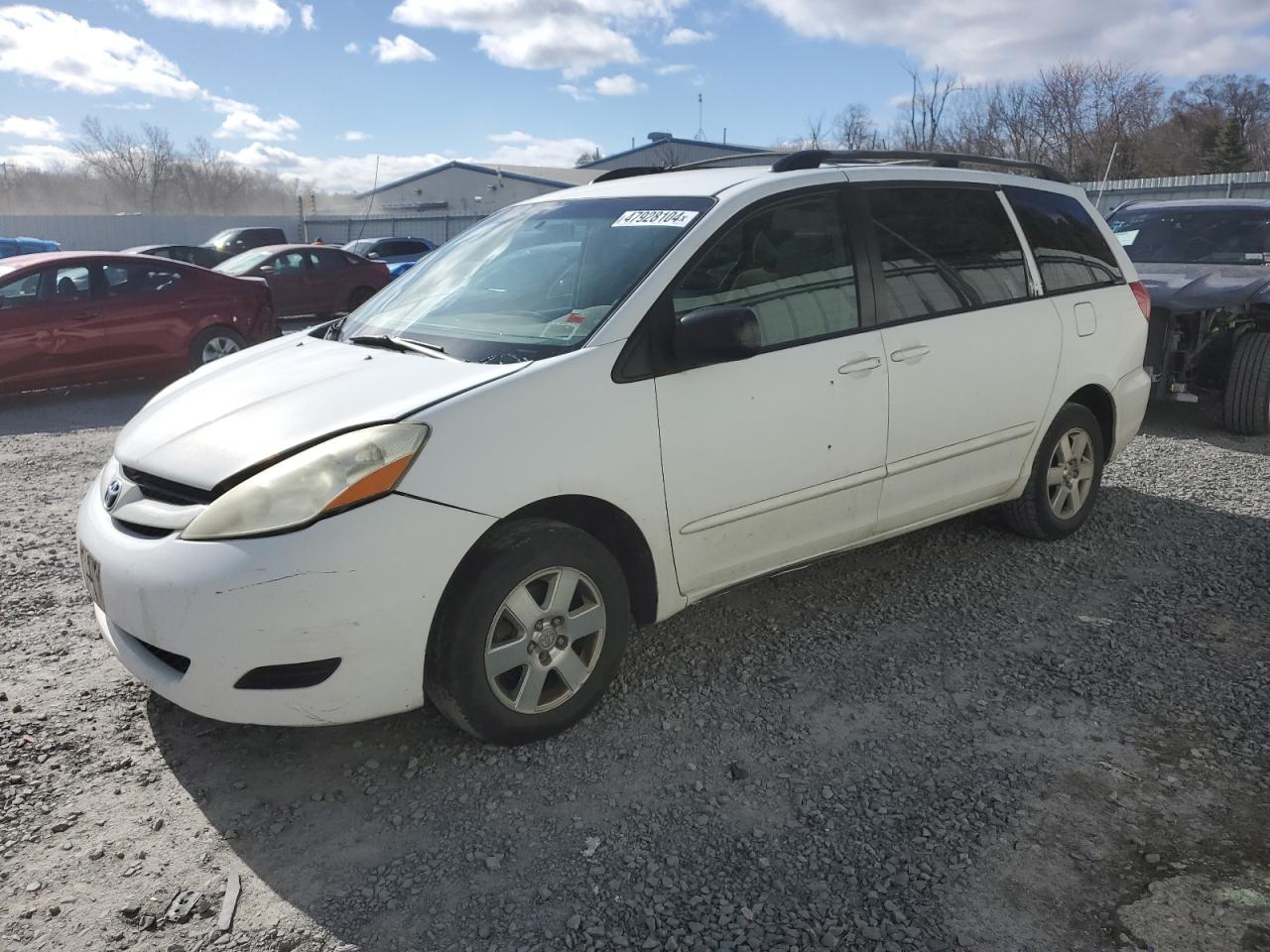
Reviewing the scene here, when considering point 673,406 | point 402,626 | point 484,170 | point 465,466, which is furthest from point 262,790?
point 484,170

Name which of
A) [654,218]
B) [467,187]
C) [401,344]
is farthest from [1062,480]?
[467,187]

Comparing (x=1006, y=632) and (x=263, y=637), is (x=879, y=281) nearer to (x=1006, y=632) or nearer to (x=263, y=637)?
(x=1006, y=632)

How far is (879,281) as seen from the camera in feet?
12.4

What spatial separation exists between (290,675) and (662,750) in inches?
45.8

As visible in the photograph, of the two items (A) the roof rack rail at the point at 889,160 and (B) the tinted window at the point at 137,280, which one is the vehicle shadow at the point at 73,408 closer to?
(B) the tinted window at the point at 137,280

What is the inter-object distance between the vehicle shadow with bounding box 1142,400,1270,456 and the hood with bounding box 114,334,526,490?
20.5 ft

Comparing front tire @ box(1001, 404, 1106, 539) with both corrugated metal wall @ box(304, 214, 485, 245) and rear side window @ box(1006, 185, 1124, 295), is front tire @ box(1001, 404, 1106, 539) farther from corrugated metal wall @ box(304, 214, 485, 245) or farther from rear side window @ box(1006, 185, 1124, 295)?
corrugated metal wall @ box(304, 214, 485, 245)

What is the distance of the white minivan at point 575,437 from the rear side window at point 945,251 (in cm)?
1

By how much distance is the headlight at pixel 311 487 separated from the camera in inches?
101

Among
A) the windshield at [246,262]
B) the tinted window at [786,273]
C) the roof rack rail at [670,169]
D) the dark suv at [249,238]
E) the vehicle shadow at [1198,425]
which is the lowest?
the vehicle shadow at [1198,425]

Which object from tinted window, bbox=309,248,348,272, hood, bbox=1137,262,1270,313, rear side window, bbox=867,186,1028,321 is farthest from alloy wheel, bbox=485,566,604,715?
tinted window, bbox=309,248,348,272

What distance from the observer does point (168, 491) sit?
2.85 metres

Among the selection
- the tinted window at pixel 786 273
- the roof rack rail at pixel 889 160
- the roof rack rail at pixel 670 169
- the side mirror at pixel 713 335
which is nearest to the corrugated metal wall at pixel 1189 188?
the roof rack rail at pixel 889 160

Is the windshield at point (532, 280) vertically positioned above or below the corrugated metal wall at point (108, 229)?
below
